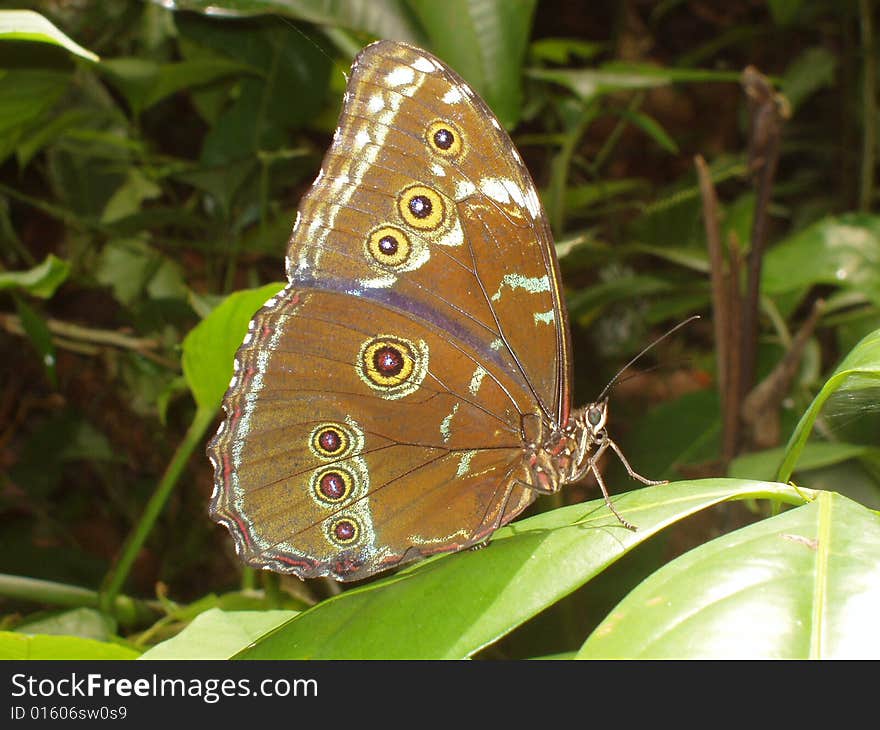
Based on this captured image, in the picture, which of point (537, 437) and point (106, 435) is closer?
point (537, 437)

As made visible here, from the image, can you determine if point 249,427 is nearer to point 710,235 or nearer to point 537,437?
point 537,437

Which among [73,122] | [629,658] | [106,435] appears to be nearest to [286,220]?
[73,122]

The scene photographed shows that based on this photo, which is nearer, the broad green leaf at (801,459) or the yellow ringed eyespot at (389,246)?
the yellow ringed eyespot at (389,246)

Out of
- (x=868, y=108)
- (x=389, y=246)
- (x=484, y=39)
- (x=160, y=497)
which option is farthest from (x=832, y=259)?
(x=160, y=497)

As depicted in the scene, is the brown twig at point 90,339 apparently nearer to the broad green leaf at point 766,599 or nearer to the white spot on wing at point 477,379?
the white spot on wing at point 477,379

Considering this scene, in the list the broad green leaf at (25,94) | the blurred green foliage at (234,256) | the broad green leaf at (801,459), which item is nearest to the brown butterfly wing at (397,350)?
the blurred green foliage at (234,256)

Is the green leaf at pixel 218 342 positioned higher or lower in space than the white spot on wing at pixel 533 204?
lower

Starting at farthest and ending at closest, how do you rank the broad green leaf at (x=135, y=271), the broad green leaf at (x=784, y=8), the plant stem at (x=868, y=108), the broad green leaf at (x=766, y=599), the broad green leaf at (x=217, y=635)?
1. the plant stem at (x=868, y=108)
2. the broad green leaf at (x=784, y=8)
3. the broad green leaf at (x=135, y=271)
4. the broad green leaf at (x=217, y=635)
5. the broad green leaf at (x=766, y=599)
